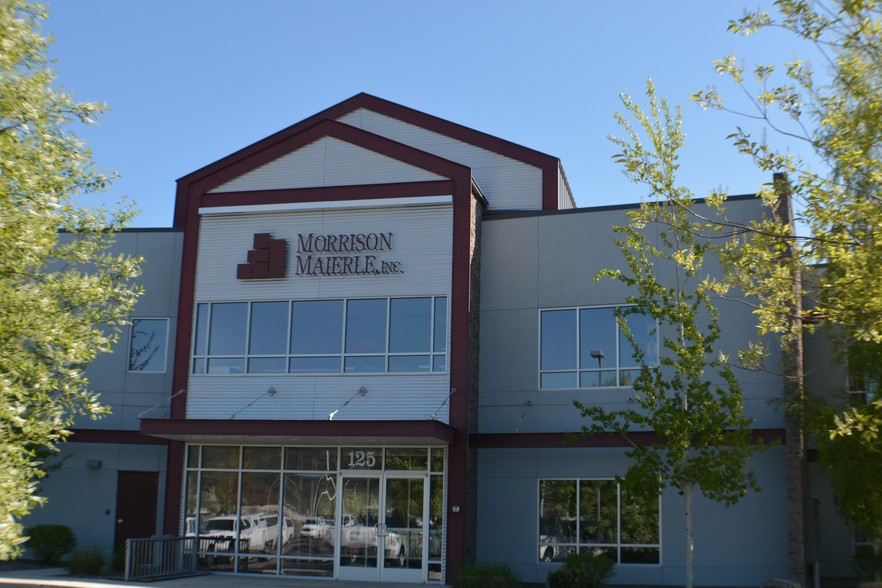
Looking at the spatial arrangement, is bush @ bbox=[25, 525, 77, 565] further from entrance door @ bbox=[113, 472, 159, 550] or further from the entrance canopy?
the entrance canopy

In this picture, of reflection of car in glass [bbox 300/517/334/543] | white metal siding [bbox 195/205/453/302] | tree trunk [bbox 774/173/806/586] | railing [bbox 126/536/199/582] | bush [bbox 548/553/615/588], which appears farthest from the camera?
white metal siding [bbox 195/205/453/302]

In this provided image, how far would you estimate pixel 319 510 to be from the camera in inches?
840

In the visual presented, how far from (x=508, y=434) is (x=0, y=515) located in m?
12.7

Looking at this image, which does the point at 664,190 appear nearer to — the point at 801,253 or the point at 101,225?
the point at 801,253

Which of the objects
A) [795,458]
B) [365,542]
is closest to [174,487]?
[365,542]

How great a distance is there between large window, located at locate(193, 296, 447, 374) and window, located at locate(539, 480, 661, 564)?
3.97m

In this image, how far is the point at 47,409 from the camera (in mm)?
12039

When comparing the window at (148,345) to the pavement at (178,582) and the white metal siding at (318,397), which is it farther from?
the pavement at (178,582)

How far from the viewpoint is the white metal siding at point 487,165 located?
81.3 ft

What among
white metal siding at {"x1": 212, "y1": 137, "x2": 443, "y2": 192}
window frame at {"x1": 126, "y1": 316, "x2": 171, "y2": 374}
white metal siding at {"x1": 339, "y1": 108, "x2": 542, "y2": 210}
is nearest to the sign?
white metal siding at {"x1": 212, "y1": 137, "x2": 443, "y2": 192}

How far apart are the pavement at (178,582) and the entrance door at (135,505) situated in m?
2.14

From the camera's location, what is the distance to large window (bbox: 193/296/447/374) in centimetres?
2134

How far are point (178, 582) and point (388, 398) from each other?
19.1 feet

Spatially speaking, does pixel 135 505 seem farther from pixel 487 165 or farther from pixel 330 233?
pixel 487 165
